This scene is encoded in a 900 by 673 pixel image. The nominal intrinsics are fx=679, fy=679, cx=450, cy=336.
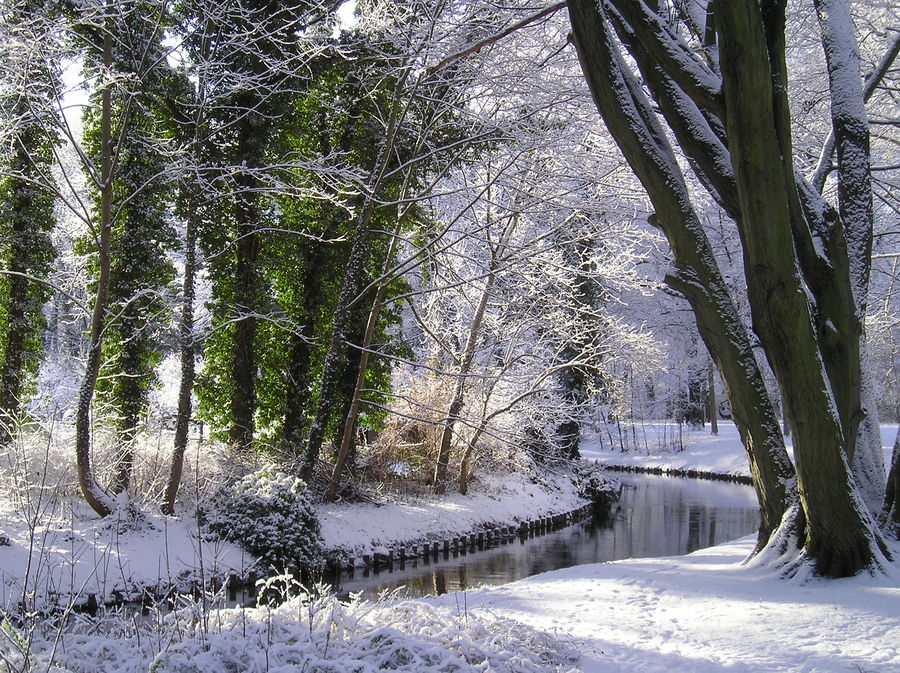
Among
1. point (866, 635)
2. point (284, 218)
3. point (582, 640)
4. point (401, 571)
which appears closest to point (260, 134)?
point (284, 218)

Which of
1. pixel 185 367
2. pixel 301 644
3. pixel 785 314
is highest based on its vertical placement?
pixel 785 314

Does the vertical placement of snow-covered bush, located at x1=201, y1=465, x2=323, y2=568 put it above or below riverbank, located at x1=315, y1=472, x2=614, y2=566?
above

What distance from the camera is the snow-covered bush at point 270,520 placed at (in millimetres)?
8859

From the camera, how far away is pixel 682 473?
2644cm

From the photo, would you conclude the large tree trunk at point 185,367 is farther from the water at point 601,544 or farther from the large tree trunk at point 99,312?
the water at point 601,544

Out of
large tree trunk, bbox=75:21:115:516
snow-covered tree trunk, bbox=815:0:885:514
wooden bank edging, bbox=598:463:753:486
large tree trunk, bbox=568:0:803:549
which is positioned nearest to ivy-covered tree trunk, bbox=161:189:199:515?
large tree trunk, bbox=75:21:115:516

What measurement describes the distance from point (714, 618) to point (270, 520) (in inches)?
241

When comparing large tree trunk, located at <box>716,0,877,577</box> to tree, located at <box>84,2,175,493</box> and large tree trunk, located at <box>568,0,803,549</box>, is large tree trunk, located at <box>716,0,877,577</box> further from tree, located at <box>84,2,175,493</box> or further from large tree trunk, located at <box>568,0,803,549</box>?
tree, located at <box>84,2,175,493</box>

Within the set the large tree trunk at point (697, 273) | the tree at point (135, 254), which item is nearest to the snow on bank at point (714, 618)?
the large tree trunk at point (697, 273)

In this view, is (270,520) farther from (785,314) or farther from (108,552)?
(785,314)

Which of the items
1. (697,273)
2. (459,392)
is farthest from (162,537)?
(697,273)

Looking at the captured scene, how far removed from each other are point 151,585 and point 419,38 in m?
7.54

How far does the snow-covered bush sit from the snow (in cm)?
355

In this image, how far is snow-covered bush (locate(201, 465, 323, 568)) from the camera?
8.86 metres
